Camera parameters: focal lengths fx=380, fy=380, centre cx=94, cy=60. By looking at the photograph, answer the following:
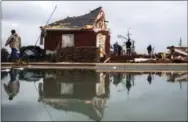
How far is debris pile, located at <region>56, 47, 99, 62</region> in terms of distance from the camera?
17.9 m

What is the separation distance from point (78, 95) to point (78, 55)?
33.9ft

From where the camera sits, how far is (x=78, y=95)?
7863mm

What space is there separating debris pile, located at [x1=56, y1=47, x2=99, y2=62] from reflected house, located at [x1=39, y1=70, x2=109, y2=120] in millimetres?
7263

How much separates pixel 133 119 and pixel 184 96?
7.51 ft

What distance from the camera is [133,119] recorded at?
566cm

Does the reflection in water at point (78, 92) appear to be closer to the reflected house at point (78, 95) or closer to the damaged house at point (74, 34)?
the reflected house at point (78, 95)

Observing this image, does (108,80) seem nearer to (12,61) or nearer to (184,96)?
(184,96)

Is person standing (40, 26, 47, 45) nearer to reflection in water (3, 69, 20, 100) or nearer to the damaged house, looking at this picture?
the damaged house

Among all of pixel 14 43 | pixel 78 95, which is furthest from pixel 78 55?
pixel 78 95

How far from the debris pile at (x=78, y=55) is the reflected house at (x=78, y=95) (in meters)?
7.26

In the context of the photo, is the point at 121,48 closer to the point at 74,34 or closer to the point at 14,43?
the point at 74,34

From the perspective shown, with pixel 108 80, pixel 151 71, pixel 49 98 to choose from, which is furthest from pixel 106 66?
pixel 49 98

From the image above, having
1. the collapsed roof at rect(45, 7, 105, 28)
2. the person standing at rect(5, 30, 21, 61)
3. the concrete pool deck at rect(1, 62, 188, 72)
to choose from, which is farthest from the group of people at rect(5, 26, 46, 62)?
the collapsed roof at rect(45, 7, 105, 28)

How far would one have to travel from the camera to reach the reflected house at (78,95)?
6521mm
